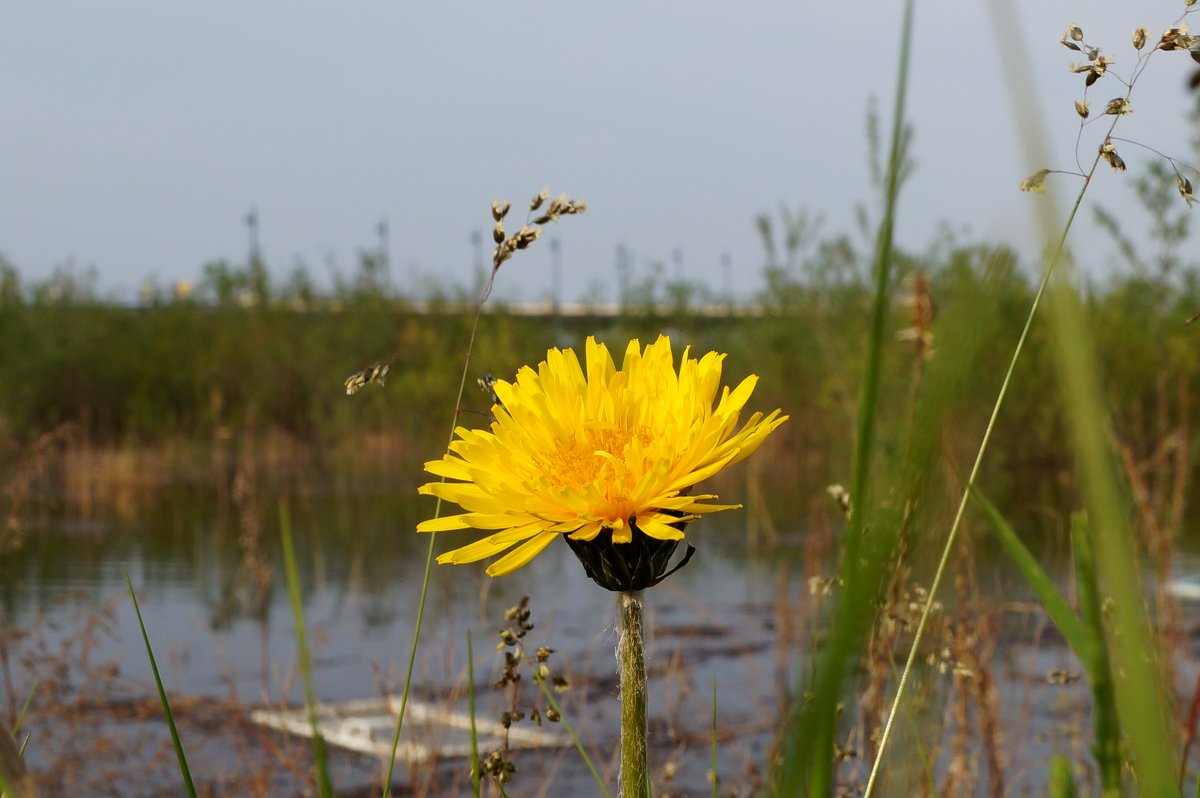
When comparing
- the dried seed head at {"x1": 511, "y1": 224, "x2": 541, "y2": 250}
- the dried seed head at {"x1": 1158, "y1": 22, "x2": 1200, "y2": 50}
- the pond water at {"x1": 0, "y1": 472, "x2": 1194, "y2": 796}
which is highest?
the dried seed head at {"x1": 1158, "y1": 22, "x2": 1200, "y2": 50}

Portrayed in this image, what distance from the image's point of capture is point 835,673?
11.1 inches

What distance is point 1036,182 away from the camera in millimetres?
280

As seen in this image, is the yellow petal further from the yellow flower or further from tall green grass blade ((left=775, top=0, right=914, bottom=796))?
tall green grass blade ((left=775, top=0, right=914, bottom=796))

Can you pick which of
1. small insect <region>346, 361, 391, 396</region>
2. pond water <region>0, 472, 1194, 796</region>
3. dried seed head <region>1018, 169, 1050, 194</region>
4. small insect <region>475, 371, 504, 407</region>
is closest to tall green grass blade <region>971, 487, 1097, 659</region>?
dried seed head <region>1018, 169, 1050, 194</region>

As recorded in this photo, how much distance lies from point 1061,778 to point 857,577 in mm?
193

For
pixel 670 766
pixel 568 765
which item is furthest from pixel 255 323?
pixel 670 766

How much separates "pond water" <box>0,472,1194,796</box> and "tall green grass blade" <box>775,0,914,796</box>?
1.29 m

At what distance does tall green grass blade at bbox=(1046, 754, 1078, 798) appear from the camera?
44 cm

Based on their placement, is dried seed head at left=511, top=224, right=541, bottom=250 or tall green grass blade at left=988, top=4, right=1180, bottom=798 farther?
dried seed head at left=511, top=224, right=541, bottom=250

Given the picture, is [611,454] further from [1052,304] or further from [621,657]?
[1052,304]

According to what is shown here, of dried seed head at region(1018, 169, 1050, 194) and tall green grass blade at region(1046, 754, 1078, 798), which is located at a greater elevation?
dried seed head at region(1018, 169, 1050, 194)

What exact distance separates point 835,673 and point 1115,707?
153mm

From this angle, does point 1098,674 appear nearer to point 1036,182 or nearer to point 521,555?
point 1036,182

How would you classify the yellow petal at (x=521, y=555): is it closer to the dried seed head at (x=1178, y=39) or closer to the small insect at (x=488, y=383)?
the small insect at (x=488, y=383)
